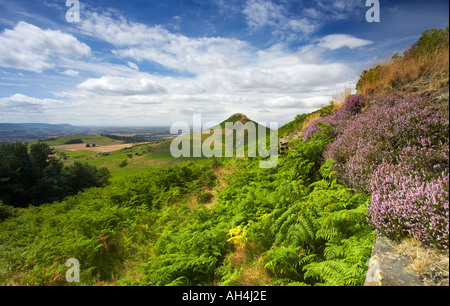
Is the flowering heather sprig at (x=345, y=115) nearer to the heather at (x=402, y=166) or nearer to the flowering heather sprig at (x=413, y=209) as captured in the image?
the heather at (x=402, y=166)

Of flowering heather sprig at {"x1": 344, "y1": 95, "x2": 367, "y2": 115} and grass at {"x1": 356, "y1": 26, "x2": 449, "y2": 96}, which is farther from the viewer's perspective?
flowering heather sprig at {"x1": 344, "y1": 95, "x2": 367, "y2": 115}

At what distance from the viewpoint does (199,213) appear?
233 inches

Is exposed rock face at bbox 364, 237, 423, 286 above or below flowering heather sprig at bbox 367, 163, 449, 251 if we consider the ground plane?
below

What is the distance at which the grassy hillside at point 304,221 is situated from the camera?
289 centimetres

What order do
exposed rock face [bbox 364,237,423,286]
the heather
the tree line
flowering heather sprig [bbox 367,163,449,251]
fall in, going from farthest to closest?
the tree line < the heather < flowering heather sprig [bbox 367,163,449,251] < exposed rock face [bbox 364,237,423,286]

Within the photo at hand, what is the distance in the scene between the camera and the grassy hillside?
2893mm

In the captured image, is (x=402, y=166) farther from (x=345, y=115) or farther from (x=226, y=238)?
(x=345, y=115)

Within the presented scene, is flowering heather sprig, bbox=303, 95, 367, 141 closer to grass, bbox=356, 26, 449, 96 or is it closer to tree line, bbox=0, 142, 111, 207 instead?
grass, bbox=356, 26, 449, 96

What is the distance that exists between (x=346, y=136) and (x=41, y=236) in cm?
1099

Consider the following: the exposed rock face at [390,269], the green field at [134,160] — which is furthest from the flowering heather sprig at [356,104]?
the green field at [134,160]

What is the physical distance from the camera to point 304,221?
12.0 ft

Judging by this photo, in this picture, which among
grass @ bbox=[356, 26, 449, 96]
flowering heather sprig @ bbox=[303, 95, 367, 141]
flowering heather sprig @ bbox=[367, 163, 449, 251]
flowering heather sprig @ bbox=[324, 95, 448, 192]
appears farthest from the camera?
flowering heather sprig @ bbox=[303, 95, 367, 141]

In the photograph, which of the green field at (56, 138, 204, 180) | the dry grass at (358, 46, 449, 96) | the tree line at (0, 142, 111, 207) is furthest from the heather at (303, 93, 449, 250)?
the green field at (56, 138, 204, 180)
